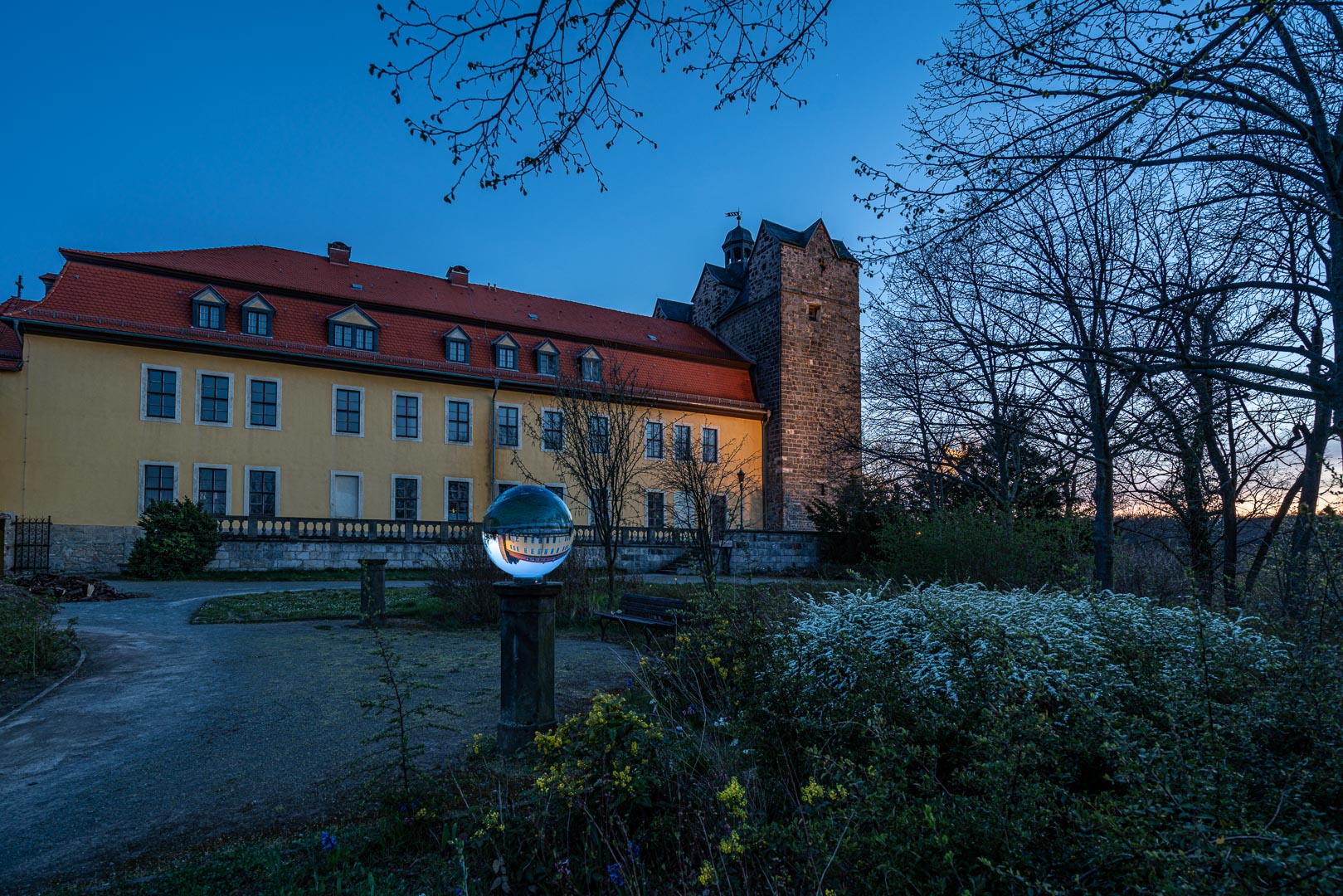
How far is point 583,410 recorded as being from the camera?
1563 centimetres

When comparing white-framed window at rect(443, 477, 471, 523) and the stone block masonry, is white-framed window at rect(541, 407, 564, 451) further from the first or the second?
the stone block masonry

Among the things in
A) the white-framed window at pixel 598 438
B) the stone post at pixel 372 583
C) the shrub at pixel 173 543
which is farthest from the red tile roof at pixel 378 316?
the stone post at pixel 372 583

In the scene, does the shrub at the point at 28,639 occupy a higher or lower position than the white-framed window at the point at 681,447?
lower

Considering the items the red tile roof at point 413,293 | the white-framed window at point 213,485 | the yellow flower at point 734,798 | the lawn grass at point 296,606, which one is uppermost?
the red tile roof at point 413,293

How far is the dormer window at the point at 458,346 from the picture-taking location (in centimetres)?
2759

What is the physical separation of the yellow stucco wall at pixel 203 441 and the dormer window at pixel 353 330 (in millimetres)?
1069

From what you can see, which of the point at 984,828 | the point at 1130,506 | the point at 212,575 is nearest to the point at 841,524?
the point at 1130,506

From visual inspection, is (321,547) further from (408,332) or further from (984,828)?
(984,828)

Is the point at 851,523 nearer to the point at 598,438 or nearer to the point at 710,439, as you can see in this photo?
the point at 710,439

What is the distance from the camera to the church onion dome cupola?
40.1 m

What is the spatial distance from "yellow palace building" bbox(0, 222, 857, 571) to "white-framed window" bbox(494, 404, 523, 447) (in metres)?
0.07

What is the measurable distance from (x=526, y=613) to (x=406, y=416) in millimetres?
23425

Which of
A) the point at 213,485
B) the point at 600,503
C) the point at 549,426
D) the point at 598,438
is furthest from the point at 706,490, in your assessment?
the point at 213,485

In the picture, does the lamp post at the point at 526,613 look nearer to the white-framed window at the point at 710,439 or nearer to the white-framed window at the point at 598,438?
the white-framed window at the point at 598,438
